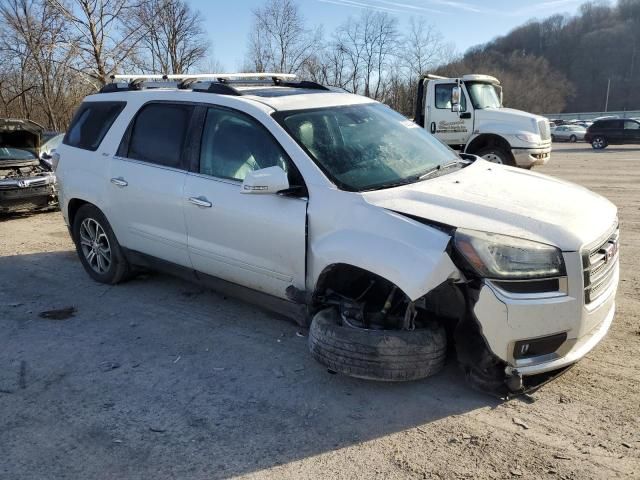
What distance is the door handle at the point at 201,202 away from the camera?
3919 millimetres

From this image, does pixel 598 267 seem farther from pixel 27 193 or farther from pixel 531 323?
pixel 27 193

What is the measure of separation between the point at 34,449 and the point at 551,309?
2.84m

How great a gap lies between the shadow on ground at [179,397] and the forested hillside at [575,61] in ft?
325

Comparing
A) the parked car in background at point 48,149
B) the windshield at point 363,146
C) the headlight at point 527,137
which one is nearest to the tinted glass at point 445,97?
the headlight at point 527,137

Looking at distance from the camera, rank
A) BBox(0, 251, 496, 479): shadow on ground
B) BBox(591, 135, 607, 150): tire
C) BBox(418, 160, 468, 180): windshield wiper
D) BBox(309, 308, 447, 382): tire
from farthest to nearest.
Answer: BBox(591, 135, 607, 150): tire
BBox(418, 160, 468, 180): windshield wiper
BBox(309, 308, 447, 382): tire
BBox(0, 251, 496, 479): shadow on ground

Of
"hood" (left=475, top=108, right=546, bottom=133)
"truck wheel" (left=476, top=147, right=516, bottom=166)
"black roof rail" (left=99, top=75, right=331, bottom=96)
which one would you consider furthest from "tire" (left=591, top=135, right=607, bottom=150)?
"black roof rail" (left=99, top=75, right=331, bottom=96)

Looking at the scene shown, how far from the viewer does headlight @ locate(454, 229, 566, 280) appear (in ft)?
9.14

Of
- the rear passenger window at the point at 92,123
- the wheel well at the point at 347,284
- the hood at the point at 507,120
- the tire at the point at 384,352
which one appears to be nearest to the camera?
the tire at the point at 384,352

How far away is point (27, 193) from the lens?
8.80 meters

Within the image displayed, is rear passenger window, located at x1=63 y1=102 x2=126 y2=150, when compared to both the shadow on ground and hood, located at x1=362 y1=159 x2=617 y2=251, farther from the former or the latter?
hood, located at x1=362 y1=159 x2=617 y2=251

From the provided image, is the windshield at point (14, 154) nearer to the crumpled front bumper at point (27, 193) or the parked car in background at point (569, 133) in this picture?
the crumpled front bumper at point (27, 193)

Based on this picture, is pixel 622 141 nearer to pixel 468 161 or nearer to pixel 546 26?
pixel 468 161

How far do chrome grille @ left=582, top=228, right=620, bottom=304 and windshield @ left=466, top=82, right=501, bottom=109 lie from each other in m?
10.1

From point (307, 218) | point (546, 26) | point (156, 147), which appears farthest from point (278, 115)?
point (546, 26)
